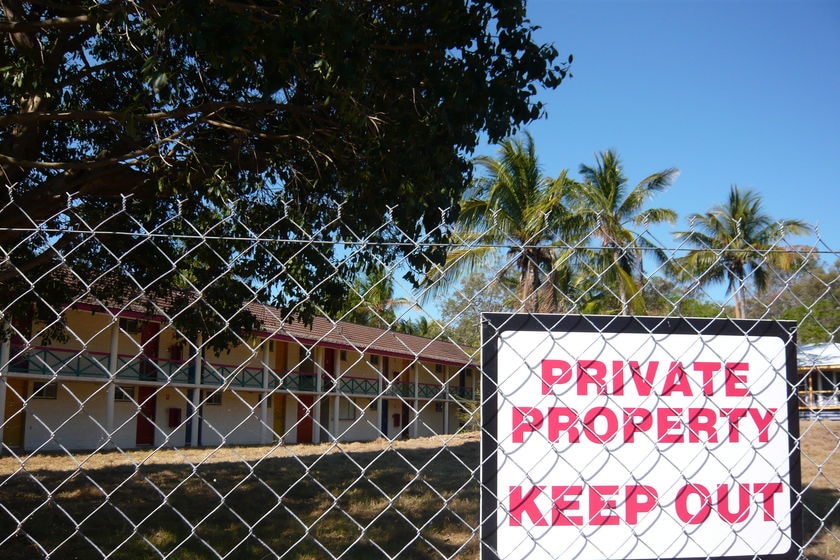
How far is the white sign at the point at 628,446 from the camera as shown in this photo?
84.4 inches

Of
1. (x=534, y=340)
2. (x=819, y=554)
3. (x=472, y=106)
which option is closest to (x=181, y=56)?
(x=472, y=106)

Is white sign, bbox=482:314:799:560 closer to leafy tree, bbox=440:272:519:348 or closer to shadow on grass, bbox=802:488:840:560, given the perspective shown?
leafy tree, bbox=440:272:519:348

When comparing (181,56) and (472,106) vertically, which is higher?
(181,56)

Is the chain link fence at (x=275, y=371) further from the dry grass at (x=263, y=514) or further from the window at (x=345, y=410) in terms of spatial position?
the window at (x=345, y=410)

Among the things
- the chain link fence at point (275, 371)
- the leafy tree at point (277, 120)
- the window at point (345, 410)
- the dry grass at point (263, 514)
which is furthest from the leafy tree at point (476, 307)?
the window at point (345, 410)

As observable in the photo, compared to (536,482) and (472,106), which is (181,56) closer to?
(472,106)

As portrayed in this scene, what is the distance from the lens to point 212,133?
7781 mm

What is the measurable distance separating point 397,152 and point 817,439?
1080 centimetres

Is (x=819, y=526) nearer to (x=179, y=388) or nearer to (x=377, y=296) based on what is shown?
(x=377, y=296)

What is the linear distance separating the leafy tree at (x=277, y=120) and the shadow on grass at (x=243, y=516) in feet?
6.38

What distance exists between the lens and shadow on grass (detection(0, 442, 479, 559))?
6.01m

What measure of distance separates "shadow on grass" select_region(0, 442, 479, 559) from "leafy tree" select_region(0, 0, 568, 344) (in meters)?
1.95

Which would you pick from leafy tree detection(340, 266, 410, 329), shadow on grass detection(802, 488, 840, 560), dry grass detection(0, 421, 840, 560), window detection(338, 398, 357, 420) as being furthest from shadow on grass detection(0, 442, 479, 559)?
window detection(338, 398, 357, 420)

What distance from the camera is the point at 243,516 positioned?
7.59 m
